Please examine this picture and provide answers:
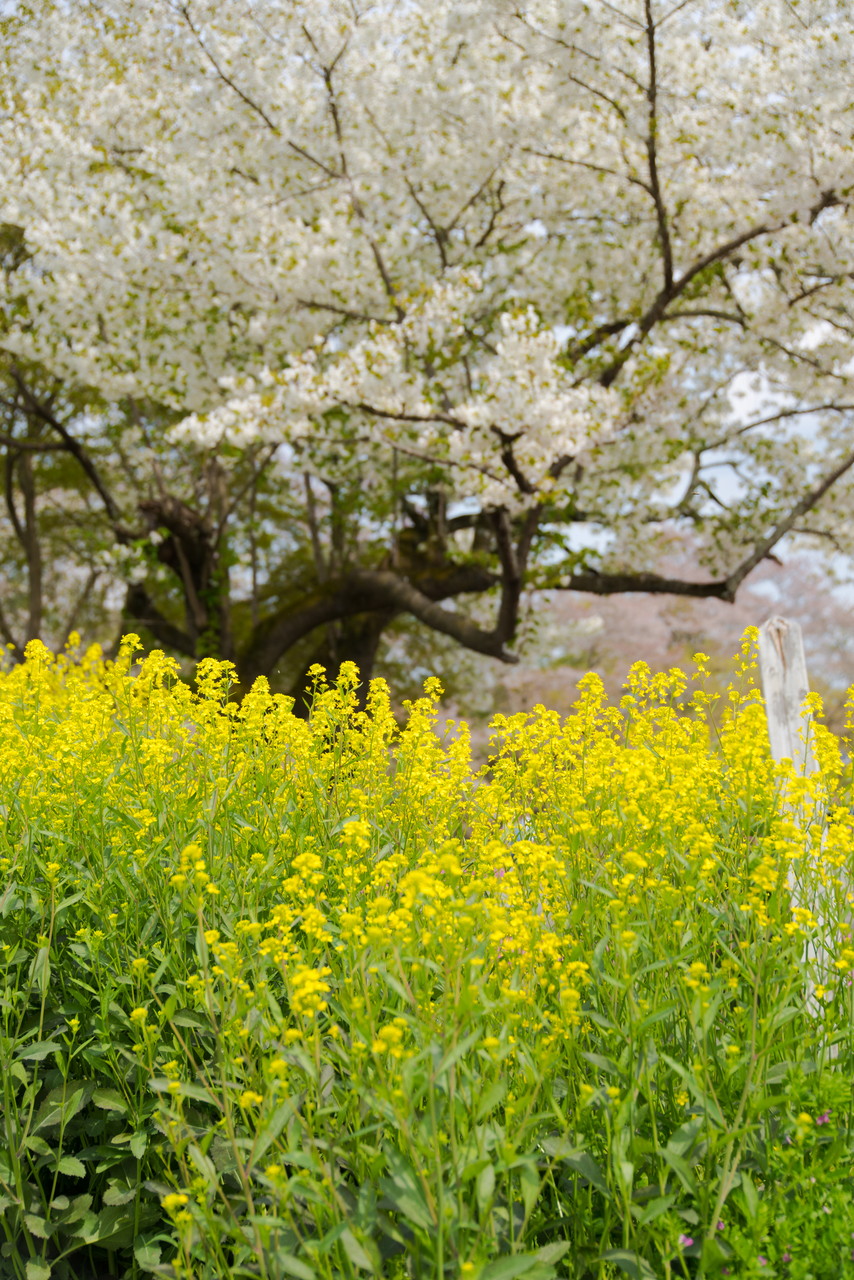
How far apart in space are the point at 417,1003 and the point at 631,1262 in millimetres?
656

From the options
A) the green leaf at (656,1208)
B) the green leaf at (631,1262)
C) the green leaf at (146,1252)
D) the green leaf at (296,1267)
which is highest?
the green leaf at (296,1267)

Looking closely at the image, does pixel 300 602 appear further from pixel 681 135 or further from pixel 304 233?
pixel 681 135

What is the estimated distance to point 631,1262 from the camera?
6.34 feet

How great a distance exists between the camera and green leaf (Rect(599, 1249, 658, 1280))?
1909 mm

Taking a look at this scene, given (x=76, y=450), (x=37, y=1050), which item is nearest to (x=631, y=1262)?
(x=37, y=1050)

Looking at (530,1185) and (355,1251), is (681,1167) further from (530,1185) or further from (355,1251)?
(355,1251)

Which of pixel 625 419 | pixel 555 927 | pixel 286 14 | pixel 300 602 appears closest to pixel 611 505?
pixel 625 419

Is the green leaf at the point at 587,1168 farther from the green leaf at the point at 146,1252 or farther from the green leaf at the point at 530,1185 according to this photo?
the green leaf at the point at 146,1252

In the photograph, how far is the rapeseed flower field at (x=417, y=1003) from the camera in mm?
1905

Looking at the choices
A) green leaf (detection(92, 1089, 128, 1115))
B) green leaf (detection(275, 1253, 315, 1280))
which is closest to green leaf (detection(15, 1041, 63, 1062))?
green leaf (detection(92, 1089, 128, 1115))

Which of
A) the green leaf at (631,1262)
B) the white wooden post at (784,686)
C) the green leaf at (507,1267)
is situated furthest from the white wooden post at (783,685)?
the green leaf at (507,1267)

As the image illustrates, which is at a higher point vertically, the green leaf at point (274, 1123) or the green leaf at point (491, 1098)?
the green leaf at point (491, 1098)

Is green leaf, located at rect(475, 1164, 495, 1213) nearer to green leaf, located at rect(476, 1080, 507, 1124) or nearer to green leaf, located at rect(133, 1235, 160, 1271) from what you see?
green leaf, located at rect(476, 1080, 507, 1124)

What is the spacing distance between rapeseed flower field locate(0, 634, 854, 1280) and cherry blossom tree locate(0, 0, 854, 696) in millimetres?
Result: 5313
